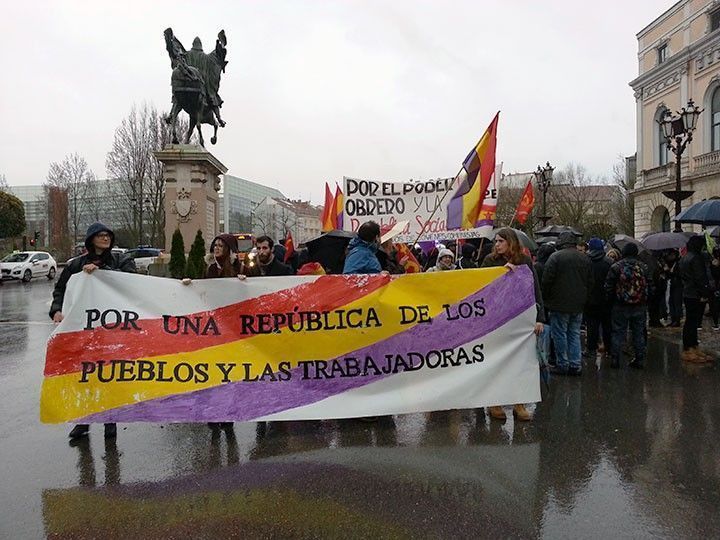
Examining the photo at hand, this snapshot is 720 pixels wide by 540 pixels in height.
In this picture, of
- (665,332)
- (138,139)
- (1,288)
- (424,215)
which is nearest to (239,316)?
(424,215)

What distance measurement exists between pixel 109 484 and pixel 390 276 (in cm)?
284

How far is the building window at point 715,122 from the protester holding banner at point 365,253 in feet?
116

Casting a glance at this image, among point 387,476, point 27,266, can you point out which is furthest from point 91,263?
point 27,266

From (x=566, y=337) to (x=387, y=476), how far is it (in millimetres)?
4032

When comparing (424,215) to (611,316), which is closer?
(424,215)

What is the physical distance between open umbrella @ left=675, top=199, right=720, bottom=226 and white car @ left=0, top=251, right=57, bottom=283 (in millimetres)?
29875

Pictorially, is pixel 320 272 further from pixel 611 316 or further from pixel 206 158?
pixel 206 158

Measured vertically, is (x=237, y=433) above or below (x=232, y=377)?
below

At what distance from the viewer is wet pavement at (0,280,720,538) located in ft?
11.4

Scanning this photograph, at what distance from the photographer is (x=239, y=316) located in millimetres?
5051

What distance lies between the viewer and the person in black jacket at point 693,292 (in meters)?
7.93

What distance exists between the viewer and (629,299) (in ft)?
24.9

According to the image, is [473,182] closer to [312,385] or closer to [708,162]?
[312,385]

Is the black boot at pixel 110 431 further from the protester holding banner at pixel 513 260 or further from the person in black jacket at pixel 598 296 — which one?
the person in black jacket at pixel 598 296
